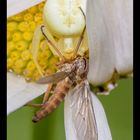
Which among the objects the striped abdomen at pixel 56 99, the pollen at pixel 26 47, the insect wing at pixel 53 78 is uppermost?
the pollen at pixel 26 47

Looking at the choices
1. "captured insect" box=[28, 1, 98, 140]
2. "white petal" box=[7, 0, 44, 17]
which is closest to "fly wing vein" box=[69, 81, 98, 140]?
"captured insect" box=[28, 1, 98, 140]

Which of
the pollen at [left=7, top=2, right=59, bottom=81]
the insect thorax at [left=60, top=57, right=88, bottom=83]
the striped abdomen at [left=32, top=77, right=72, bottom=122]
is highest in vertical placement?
the pollen at [left=7, top=2, right=59, bottom=81]

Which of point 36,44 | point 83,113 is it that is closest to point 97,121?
point 83,113

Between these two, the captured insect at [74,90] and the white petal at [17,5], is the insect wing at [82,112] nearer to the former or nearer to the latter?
the captured insect at [74,90]

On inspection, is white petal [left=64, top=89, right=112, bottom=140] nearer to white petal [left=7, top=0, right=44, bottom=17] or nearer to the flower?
the flower

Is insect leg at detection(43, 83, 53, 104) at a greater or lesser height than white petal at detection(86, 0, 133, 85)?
lesser

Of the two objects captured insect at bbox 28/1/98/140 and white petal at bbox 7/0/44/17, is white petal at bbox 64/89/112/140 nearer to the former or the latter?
captured insect at bbox 28/1/98/140

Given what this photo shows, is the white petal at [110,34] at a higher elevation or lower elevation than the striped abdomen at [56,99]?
higher

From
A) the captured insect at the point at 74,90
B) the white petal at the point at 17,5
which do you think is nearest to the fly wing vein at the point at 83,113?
the captured insect at the point at 74,90

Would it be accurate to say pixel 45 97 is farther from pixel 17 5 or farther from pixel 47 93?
pixel 17 5
